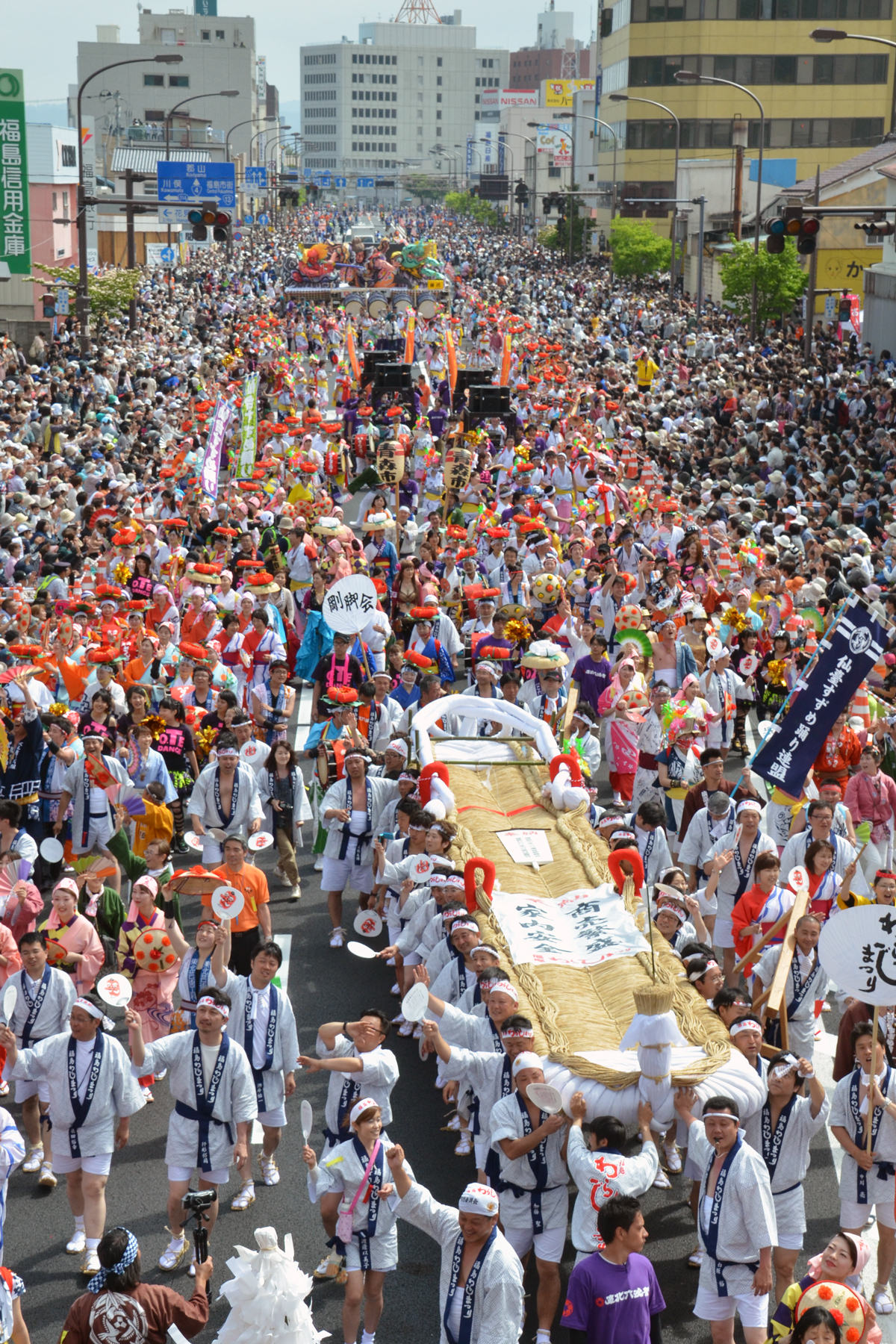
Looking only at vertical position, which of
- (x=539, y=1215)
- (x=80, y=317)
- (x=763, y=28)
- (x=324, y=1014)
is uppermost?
(x=763, y=28)

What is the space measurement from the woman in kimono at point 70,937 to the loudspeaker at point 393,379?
23.3 metres

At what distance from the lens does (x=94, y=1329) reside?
522cm

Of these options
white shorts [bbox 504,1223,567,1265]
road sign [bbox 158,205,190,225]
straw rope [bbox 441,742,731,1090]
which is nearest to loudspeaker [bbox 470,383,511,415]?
straw rope [bbox 441,742,731,1090]

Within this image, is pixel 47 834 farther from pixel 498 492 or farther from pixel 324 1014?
pixel 498 492

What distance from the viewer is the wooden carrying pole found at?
741 cm

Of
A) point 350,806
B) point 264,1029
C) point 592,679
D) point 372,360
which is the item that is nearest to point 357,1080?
point 264,1029

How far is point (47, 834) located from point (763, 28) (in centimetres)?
7384

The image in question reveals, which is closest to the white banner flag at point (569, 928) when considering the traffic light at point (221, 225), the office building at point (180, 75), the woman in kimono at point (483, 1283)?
the woman in kimono at point (483, 1283)

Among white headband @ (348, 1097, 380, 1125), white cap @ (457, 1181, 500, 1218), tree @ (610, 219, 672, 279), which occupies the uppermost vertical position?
tree @ (610, 219, 672, 279)

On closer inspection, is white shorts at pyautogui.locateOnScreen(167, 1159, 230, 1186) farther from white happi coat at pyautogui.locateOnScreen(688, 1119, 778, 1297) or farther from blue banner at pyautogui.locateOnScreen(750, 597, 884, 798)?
blue banner at pyautogui.locateOnScreen(750, 597, 884, 798)

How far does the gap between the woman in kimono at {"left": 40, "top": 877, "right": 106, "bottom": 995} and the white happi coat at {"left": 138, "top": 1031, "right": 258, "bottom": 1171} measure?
1.16 meters

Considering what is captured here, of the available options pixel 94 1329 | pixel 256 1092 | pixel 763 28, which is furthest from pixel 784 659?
pixel 763 28

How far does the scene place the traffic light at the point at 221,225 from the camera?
75.8 ft

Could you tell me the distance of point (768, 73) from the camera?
76.1 metres
